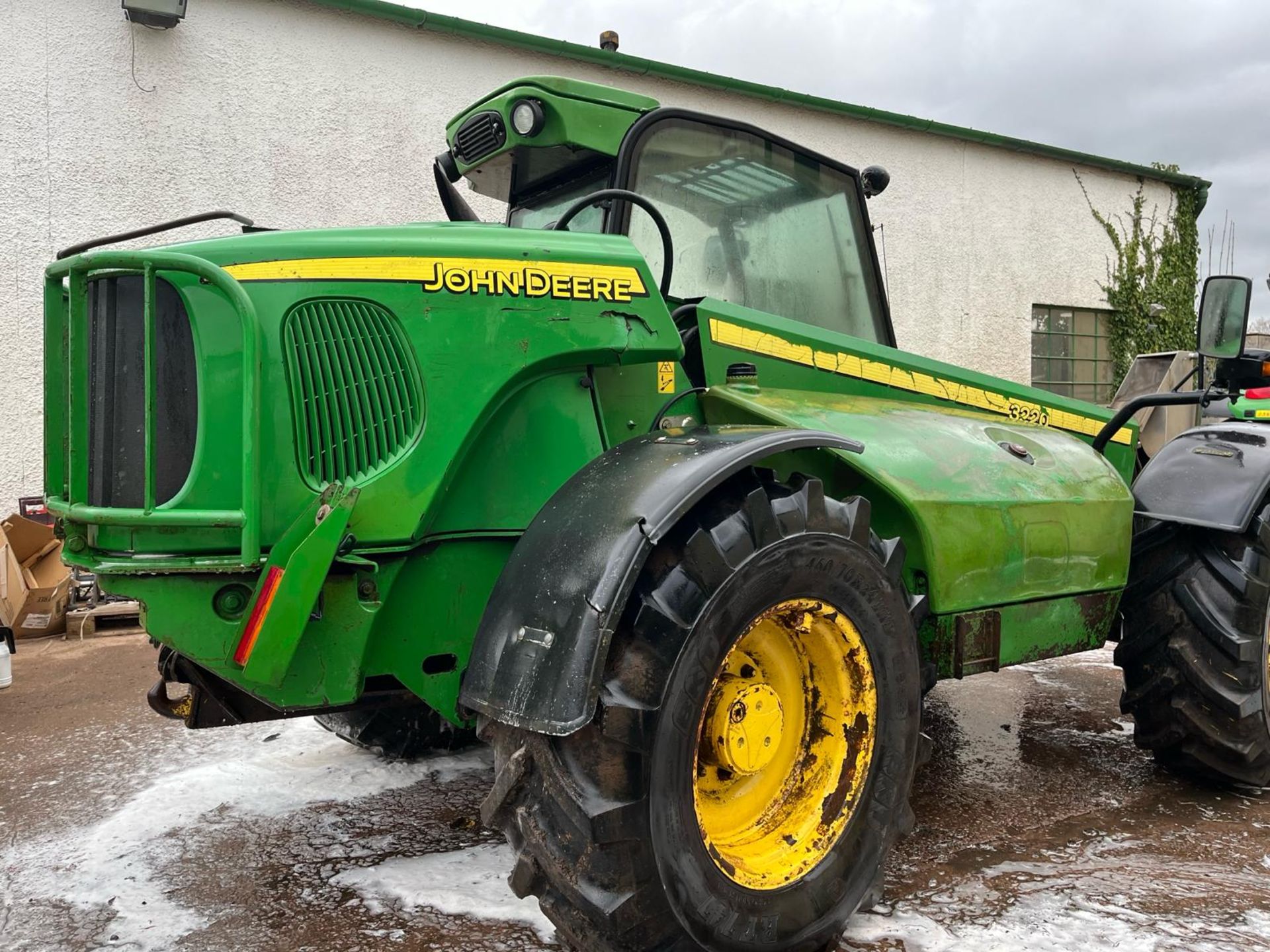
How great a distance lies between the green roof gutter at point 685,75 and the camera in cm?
888

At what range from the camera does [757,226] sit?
3.69 m

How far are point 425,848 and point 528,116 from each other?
7.87ft

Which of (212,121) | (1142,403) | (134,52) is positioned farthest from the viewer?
(212,121)

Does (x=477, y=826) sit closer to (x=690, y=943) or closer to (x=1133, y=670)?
(x=690, y=943)

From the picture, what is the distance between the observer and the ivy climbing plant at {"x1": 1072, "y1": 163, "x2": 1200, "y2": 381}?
549 inches

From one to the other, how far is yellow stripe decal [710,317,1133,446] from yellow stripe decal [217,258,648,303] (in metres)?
0.57

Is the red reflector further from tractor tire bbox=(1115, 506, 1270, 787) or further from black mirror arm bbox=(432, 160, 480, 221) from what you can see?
tractor tire bbox=(1115, 506, 1270, 787)

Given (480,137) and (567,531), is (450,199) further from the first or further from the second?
(567,531)

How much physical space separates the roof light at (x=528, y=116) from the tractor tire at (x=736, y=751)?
1.50m

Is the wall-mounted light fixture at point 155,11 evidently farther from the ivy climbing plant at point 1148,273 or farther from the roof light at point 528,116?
the ivy climbing plant at point 1148,273

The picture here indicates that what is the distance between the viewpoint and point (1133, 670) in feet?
12.3

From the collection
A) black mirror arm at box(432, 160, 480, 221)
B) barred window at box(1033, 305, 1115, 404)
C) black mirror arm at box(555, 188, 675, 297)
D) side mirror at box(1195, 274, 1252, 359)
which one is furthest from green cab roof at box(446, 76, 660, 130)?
barred window at box(1033, 305, 1115, 404)

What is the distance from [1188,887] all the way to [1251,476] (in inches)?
→ 63.4

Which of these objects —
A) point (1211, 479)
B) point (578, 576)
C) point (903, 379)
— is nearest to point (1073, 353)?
point (1211, 479)
